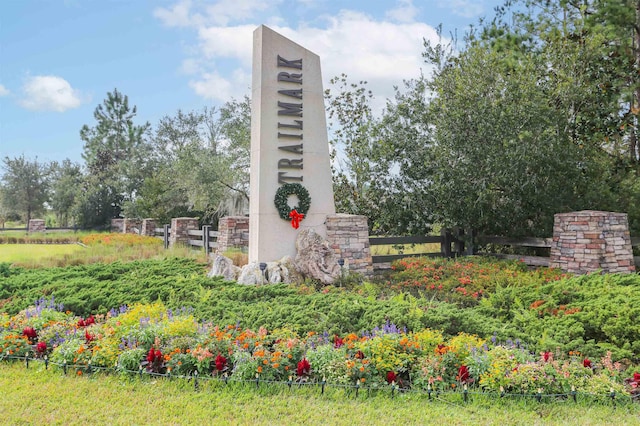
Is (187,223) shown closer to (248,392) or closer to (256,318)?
(256,318)

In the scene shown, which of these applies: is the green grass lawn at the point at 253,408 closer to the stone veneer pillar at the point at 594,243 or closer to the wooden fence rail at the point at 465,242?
the stone veneer pillar at the point at 594,243

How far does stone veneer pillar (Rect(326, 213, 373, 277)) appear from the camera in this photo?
32.2 feet

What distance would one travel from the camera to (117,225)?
2767 centimetres

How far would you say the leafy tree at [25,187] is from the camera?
32562 millimetres

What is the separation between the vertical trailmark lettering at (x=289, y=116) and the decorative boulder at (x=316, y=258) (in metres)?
1.24

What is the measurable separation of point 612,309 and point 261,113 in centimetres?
672

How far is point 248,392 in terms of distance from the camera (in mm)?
3963

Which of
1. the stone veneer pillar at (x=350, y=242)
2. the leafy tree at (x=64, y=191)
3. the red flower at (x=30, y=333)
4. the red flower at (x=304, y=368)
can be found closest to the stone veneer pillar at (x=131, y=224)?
the leafy tree at (x=64, y=191)

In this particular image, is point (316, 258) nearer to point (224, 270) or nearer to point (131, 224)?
point (224, 270)

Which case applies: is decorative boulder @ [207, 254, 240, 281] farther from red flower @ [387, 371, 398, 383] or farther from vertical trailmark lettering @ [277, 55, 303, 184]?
red flower @ [387, 371, 398, 383]

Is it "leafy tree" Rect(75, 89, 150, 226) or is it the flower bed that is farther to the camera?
"leafy tree" Rect(75, 89, 150, 226)

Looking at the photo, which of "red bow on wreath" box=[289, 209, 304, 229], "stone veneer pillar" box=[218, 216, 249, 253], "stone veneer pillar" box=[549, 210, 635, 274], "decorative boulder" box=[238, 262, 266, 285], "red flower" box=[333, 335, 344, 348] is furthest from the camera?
"stone veneer pillar" box=[218, 216, 249, 253]

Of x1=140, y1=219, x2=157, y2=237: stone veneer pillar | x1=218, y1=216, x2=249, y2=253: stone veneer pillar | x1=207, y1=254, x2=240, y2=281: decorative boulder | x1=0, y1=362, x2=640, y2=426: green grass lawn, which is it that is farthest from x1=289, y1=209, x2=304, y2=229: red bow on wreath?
x1=140, y1=219, x2=157, y2=237: stone veneer pillar

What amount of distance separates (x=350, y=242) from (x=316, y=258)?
1084 millimetres
